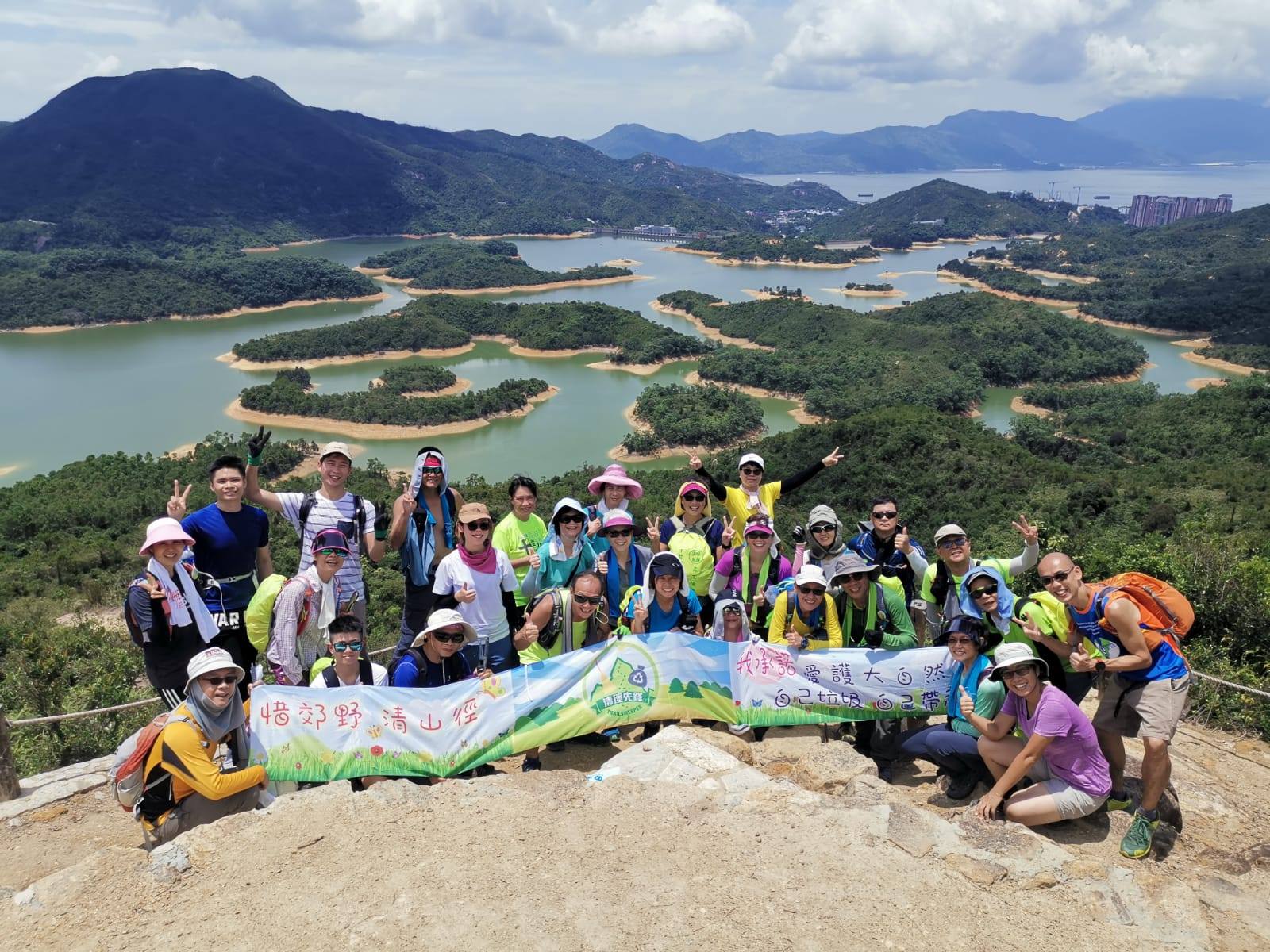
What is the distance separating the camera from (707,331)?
196ft

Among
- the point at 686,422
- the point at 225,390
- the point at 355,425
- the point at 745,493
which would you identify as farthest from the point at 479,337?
the point at 745,493

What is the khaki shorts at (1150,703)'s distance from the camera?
416 cm

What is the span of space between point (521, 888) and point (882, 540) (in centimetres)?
313

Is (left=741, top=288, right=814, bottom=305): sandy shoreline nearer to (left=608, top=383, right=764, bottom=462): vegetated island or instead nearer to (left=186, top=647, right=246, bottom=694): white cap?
(left=608, top=383, right=764, bottom=462): vegetated island

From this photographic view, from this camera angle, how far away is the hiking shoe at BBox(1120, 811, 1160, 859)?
4148 millimetres

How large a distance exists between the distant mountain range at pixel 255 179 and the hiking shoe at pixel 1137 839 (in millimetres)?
100991

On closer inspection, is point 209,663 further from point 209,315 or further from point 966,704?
point 209,315

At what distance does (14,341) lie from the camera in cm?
5275

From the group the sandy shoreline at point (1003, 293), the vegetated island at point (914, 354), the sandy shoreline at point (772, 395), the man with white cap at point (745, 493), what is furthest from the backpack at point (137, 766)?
the sandy shoreline at point (1003, 293)

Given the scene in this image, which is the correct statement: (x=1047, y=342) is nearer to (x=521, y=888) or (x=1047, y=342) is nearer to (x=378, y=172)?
(x=521, y=888)

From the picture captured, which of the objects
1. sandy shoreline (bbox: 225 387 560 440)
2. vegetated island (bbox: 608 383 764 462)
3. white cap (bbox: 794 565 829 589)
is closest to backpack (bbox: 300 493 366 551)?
white cap (bbox: 794 565 829 589)

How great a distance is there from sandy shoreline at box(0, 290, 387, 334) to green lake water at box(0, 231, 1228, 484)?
58 cm

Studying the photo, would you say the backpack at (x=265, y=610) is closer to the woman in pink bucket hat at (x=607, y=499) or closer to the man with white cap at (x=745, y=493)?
the woman in pink bucket hat at (x=607, y=499)

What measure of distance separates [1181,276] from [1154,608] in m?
75.7
